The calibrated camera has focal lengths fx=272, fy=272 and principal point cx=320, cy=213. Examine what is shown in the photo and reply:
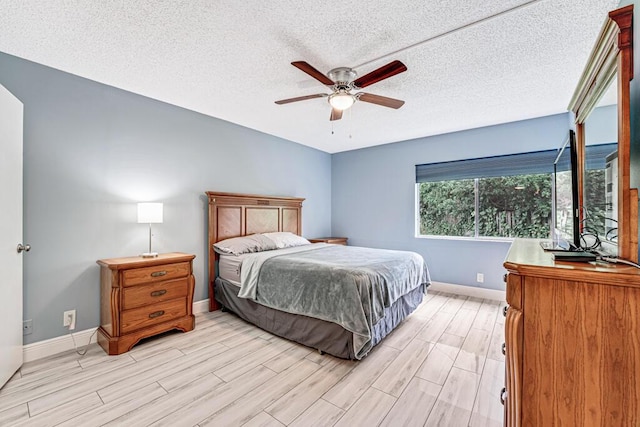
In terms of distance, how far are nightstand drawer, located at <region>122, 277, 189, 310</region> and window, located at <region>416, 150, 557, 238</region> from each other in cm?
372

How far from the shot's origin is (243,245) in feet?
11.5

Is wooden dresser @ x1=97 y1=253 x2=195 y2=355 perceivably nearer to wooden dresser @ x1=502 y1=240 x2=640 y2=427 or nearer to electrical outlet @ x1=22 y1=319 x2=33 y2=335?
electrical outlet @ x1=22 y1=319 x2=33 y2=335

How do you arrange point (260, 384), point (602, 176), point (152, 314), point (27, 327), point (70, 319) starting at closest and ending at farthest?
point (602, 176), point (260, 384), point (27, 327), point (70, 319), point (152, 314)

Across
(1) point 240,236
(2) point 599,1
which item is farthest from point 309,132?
(2) point 599,1

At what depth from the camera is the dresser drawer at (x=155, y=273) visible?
2.45 m

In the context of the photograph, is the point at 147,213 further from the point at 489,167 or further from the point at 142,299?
the point at 489,167

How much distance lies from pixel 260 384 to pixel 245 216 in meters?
2.38

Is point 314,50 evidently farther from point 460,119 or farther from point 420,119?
point 460,119

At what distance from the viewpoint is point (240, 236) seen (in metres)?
3.86

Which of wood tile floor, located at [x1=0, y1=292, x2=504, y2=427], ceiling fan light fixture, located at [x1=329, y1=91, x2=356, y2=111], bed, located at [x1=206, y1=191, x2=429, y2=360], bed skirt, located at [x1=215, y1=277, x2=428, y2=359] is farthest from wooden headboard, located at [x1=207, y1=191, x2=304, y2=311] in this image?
ceiling fan light fixture, located at [x1=329, y1=91, x2=356, y2=111]

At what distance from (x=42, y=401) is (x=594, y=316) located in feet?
10.0

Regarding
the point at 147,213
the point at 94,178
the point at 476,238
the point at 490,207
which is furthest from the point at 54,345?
the point at 490,207

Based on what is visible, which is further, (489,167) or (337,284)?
(489,167)

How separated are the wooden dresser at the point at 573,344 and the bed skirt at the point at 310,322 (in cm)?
141
